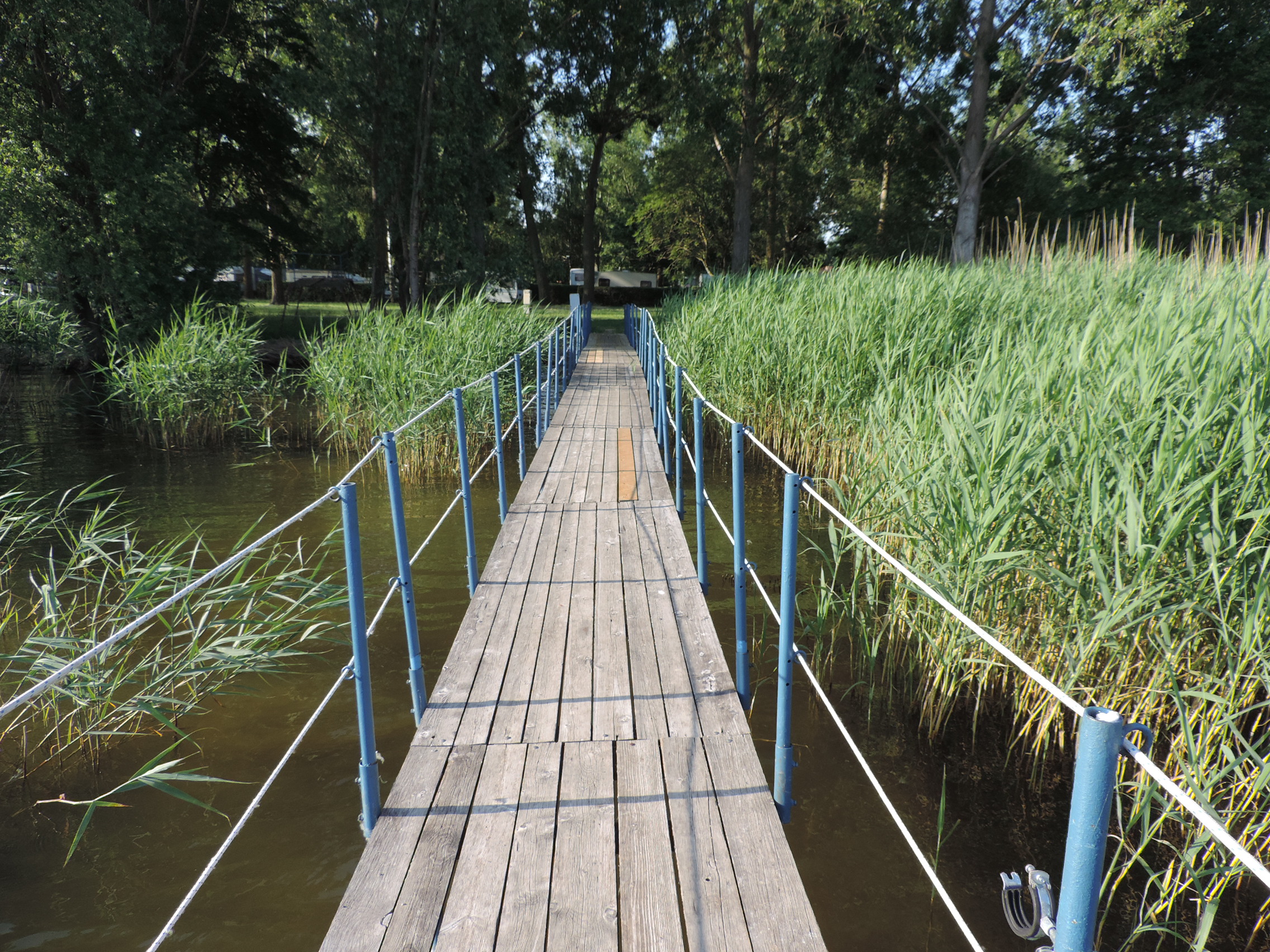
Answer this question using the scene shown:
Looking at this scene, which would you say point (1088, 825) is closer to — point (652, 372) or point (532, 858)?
point (532, 858)

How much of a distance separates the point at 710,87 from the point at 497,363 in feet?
46.1

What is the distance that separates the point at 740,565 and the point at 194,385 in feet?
24.1

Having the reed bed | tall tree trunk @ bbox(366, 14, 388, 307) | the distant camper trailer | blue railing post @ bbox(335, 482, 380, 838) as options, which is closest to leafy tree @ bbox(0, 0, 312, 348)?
tall tree trunk @ bbox(366, 14, 388, 307)

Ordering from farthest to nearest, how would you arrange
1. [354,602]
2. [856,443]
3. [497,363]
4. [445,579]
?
[497,363] < [856,443] < [445,579] < [354,602]

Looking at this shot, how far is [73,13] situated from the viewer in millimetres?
11461

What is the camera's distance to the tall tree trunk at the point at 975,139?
1703 centimetres

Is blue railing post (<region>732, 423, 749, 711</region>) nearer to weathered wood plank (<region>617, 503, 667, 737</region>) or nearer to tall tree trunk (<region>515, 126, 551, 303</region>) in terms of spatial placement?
weathered wood plank (<region>617, 503, 667, 737</region>)

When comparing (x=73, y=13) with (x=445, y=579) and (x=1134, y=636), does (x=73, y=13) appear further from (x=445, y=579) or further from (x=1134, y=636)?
(x=1134, y=636)

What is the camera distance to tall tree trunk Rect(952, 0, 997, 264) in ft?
55.9

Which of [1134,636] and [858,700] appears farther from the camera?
[858,700]

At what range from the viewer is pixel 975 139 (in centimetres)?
1805

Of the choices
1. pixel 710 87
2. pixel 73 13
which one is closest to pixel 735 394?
pixel 73 13

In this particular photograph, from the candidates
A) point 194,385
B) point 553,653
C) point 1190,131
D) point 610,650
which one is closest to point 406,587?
point 553,653

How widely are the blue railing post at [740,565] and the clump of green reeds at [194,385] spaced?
21.1 ft
